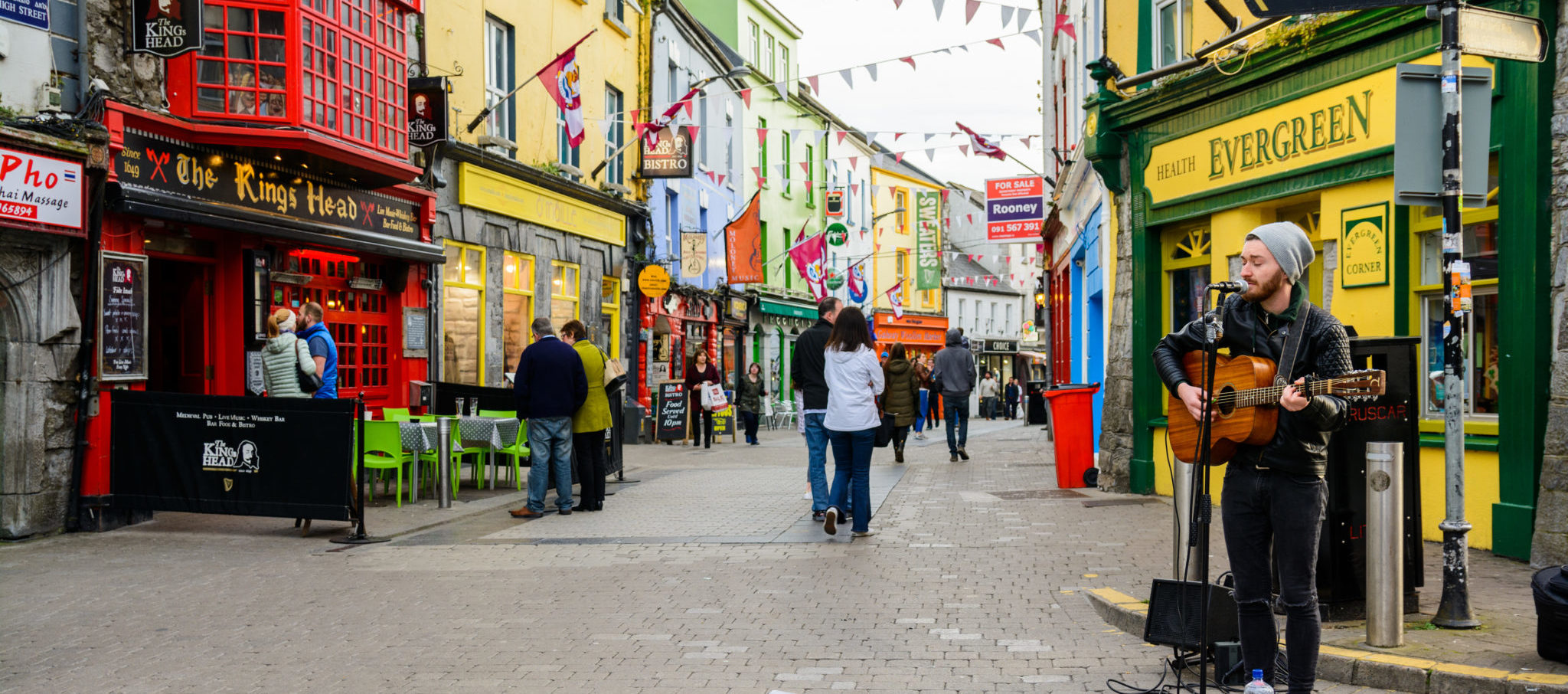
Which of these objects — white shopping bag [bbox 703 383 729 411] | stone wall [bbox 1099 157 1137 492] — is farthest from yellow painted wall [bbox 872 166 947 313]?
stone wall [bbox 1099 157 1137 492]

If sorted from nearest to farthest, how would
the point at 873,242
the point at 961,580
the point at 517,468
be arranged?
the point at 961,580 → the point at 517,468 → the point at 873,242

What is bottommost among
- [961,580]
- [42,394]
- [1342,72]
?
[961,580]

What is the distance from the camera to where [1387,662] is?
208 inches

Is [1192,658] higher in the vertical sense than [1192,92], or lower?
lower

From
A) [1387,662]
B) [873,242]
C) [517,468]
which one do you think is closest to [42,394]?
[517,468]

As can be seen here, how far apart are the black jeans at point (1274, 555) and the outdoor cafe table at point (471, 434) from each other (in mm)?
8757

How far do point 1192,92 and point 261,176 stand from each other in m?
9.20

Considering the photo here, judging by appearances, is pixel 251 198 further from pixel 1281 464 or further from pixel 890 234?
pixel 890 234

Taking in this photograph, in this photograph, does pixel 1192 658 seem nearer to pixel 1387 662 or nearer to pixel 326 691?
pixel 1387 662

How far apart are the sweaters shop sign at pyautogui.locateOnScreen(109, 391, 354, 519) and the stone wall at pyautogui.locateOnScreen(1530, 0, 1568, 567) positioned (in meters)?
8.36

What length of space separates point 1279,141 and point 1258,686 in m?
7.34

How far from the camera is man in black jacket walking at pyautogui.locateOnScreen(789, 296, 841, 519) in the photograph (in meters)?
10.3

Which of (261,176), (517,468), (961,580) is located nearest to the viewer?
(961,580)

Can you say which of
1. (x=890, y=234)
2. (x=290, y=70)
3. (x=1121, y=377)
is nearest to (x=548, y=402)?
(x=290, y=70)
